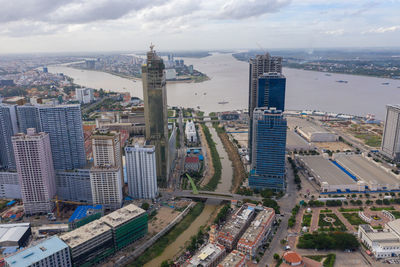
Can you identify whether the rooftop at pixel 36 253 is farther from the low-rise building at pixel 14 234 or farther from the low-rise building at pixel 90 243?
the low-rise building at pixel 14 234

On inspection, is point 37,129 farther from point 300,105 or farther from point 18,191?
point 300,105

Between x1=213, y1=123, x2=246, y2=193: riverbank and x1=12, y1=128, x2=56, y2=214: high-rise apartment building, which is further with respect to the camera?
x1=213, y1=123, x2=246, y2=193: riverbank

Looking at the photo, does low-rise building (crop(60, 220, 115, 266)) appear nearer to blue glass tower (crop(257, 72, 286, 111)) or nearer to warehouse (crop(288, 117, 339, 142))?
blue glass tower (crop(257, 72, 286, 111))

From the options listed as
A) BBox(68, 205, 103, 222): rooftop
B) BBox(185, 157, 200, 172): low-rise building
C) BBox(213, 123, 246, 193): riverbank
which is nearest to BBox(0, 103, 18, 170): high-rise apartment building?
BBox(68, 205, 103, 222): rooftop

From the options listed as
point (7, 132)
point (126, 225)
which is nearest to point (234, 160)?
point (126, 225)

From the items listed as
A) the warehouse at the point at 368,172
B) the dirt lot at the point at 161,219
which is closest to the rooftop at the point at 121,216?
the dirt lot at the point at 161,219

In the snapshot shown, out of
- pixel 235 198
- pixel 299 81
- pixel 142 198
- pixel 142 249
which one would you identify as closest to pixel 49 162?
pixel 142 198
